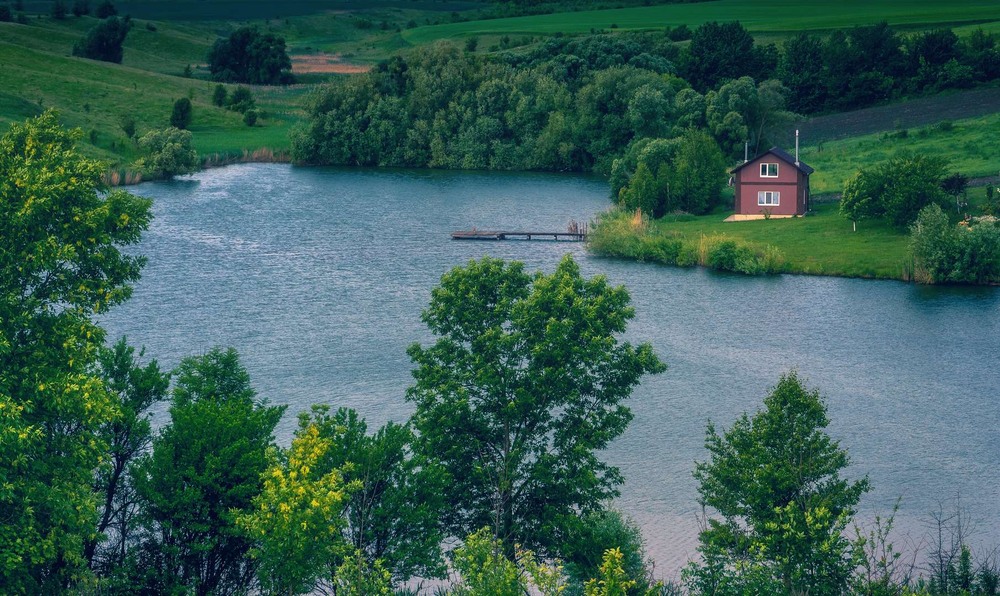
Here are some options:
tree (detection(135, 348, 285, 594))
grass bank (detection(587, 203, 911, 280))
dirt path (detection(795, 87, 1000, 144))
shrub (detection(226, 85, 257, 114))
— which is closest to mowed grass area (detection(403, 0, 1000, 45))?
dirt path (detection(795, 87, 1000, 144))

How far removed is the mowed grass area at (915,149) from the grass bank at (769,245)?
9.81 metres

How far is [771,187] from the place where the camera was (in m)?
86.9

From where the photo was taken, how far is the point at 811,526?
2823 cm

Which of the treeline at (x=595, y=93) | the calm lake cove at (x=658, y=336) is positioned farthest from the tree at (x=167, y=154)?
the calm lake cove at (x=658, y=336)

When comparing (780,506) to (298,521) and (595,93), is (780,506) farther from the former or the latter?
(595,93)

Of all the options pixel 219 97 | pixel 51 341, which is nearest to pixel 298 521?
pixel 51 341

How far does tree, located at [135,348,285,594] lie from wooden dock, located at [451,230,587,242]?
177ft

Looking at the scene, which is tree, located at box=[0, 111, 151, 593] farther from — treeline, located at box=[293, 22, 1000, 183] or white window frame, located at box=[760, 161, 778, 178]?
treeline, located at box=[293, 22, 1000, 183]

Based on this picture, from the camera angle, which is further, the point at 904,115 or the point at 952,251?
the point at 904,115

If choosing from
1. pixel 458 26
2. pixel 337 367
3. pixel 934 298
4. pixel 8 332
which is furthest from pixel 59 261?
pixel 458 26

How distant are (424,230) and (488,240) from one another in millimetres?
5494

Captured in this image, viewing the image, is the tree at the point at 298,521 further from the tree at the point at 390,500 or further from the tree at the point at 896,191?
→ the tree at the point at 896,191

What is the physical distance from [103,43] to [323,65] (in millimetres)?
30022

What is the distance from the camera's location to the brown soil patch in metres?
166
